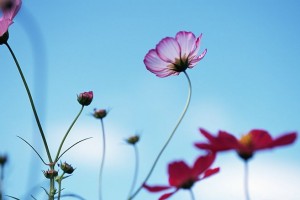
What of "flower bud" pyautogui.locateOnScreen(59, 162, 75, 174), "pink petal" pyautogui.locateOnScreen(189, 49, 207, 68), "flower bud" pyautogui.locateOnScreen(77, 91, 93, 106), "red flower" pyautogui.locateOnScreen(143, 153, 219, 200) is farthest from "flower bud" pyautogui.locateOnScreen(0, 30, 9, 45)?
"red flower" pyautogui.locateOnScreen(143, 153, 219, 200)

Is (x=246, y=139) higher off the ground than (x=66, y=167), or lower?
lower

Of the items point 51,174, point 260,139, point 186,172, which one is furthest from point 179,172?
point 51,174

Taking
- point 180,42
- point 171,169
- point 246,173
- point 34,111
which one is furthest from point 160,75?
point 246,173

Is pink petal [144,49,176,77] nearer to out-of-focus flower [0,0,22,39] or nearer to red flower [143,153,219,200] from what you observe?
out-of-focus flower [0,0,22,39]

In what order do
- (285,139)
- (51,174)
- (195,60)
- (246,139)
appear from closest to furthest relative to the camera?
(285,139), (246,139), (51,174), (195,60)

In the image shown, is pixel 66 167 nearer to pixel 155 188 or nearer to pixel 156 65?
pixel 156 65

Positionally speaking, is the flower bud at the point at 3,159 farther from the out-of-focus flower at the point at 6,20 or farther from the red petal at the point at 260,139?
the red petal at the point at 260,139

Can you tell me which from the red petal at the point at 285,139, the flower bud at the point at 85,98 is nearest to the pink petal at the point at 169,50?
the flower bud at the point at 85,98
